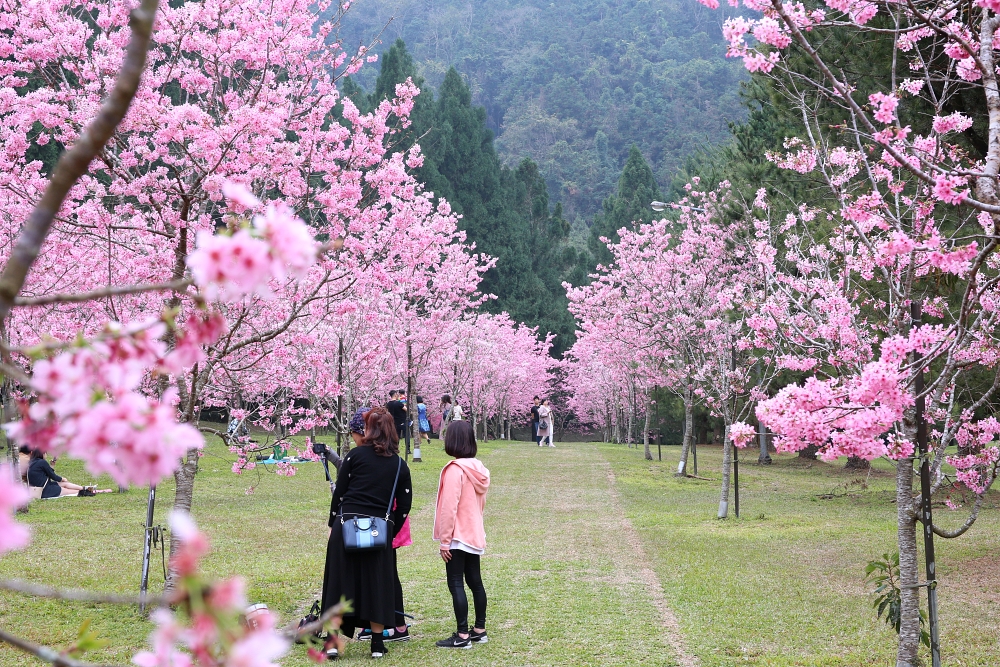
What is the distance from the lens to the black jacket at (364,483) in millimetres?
5781

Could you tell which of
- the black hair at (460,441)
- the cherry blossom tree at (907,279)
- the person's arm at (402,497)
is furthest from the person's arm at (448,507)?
the cherry blossom tree at (907,279)

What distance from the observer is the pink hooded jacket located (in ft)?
19.9

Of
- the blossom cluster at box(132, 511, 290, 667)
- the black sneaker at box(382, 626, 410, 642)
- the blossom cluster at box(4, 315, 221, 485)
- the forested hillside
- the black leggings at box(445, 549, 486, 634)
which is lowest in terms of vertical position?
the black sneaker at box(382, 626, 410, 642)

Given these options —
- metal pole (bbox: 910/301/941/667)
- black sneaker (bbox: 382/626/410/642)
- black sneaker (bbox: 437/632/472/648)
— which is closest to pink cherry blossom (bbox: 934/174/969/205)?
metal pole (bbox: 910/301/941/667)

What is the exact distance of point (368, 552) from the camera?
5.72 m

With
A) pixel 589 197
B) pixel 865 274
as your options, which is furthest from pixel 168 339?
pixel 589 197

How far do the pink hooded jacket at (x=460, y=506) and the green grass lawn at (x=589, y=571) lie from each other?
770 millimetres

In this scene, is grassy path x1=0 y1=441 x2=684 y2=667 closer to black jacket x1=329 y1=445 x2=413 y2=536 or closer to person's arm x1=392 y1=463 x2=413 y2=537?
person's arm x1=392 y1=463 x2=413 y2=537

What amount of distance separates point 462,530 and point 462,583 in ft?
1.22

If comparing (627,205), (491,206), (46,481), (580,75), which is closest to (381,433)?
(46,481)

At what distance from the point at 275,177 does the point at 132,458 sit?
22.1ft

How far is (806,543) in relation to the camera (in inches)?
437

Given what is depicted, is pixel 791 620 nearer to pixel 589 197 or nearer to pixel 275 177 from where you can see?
pixel 275 177

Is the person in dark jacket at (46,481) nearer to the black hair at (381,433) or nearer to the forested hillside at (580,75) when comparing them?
the black hair at (381,433)
